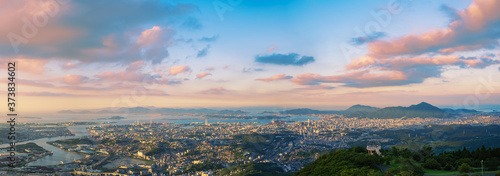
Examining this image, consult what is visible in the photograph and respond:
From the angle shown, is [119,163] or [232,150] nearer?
[119,163]

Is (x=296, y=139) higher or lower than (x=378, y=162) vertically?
lower

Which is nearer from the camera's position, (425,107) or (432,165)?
(432,165)

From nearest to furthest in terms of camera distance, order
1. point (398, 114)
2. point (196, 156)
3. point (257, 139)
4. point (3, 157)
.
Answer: point (3, 157) < point (196, 156) < point (257, 139) < point (398, 114)

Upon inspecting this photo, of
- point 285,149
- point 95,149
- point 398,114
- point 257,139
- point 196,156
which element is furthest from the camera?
point 398,114

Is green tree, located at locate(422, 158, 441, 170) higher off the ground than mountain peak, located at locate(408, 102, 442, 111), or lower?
lower

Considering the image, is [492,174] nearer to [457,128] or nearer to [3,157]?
[3,157]

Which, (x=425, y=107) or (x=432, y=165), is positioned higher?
(x=425, y=107)

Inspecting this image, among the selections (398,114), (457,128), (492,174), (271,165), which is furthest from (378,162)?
(398,114)

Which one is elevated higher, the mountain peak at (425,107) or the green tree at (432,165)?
the mountain peak at (425,107)

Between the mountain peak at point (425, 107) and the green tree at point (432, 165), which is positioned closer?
the green tree at point (432, 165)

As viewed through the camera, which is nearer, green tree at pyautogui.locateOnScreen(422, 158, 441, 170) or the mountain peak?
green tree at pyautogui.locateOnScreen(422, 158, 441, 170)
